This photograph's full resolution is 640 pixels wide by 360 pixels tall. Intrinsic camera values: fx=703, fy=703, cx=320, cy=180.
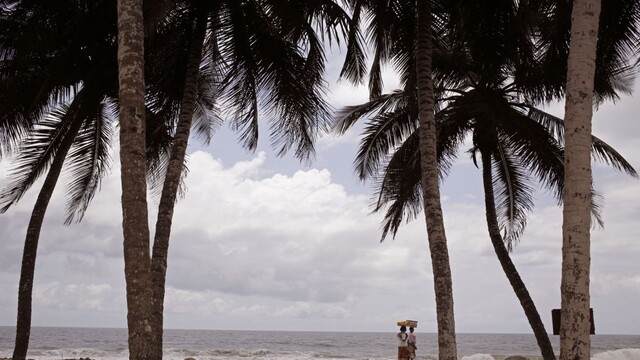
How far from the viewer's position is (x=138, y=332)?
297 inches

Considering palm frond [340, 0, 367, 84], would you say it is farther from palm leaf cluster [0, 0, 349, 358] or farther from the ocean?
the ocean

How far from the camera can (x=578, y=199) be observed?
690 cm

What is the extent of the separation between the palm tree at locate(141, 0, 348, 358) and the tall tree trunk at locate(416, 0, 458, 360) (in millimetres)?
2260

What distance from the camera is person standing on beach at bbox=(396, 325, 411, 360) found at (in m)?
15.9

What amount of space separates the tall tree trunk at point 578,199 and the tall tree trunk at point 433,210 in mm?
3825

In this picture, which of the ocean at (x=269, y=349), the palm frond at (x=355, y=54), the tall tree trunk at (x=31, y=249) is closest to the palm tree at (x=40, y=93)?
the tall tree trunk at (x=31, y=249)

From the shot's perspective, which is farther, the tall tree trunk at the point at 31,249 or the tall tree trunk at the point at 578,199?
the tall tree trunk at the point at 31,249

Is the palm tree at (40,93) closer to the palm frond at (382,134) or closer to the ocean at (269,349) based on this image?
the palm frond at (382,134)

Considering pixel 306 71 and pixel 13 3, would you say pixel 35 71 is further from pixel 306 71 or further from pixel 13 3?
pixel 306 71

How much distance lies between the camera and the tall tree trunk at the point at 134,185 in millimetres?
7547

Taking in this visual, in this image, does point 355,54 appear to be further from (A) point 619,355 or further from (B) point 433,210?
(A) point 619,355

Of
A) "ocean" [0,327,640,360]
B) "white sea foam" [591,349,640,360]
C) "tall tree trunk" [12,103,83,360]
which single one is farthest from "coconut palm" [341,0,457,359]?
"ocean" [0,327,640,360]

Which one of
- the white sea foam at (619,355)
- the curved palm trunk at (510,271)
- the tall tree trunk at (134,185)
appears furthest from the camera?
the white sea foam at (619,355)

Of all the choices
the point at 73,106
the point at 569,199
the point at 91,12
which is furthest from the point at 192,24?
the point at 569,199
